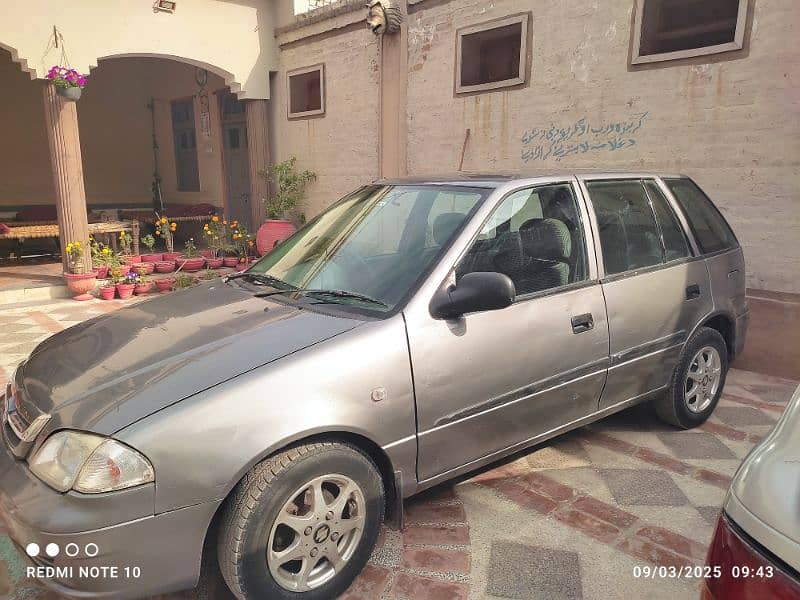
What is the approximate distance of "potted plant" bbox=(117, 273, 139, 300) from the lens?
25.2ft

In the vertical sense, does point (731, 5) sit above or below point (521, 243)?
above

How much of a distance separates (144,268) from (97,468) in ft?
22.9

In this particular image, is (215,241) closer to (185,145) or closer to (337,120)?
(337,120)

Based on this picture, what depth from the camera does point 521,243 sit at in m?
2.94

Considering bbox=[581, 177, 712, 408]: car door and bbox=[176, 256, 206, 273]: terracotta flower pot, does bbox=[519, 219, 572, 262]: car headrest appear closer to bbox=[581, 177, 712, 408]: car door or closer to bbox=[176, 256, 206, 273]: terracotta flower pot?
bbox=[581, 177, 712, 408]: car door

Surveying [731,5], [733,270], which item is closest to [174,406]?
[733,270]

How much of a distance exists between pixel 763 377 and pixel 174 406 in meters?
5.06

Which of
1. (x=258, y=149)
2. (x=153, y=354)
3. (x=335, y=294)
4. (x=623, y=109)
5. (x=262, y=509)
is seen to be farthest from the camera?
(x=258, y=149)

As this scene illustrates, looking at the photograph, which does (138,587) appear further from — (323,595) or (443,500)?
(443,500)

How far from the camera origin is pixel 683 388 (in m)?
3.70

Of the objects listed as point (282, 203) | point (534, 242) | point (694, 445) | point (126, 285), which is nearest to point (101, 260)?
point (126, 285)

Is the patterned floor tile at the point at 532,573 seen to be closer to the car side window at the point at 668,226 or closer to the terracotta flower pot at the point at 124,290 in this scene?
the car side window at the point at 668,226

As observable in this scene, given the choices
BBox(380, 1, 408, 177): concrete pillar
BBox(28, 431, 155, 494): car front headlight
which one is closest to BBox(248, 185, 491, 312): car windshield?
BBox(28, 431, 155, 494): car front headlight

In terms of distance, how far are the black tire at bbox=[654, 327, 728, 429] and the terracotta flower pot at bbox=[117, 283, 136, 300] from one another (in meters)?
6.68
